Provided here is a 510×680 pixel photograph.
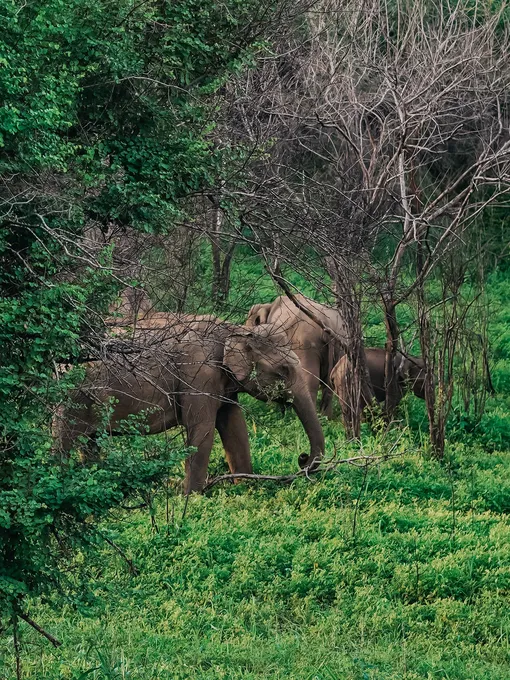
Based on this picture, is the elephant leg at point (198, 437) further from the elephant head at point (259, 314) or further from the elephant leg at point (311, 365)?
the elephant head at point (259, 314)

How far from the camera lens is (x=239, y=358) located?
11.0 metres

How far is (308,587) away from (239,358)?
298 centimetres

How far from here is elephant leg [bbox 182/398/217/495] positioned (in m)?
10.8

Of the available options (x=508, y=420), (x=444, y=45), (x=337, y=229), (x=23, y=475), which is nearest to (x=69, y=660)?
(x=23, y=475)

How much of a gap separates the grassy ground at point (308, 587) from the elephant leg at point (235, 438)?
34cm

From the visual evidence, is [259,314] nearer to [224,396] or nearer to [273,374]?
[273,374]

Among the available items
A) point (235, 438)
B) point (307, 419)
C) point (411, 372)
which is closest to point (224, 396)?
point (235, 438)

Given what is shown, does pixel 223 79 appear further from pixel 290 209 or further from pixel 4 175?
pixel 4 175

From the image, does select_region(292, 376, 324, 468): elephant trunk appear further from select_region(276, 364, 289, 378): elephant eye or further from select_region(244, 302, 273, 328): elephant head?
select_region(244, 302, 273, 328): elephant head

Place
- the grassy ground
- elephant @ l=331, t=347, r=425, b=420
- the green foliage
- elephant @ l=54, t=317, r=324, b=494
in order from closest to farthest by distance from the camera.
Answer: the green foliage → the grassy ground → elephant @ l=54, t=317, r=324, b=494 → elephant @ l=331, t=347, r=425, b=420

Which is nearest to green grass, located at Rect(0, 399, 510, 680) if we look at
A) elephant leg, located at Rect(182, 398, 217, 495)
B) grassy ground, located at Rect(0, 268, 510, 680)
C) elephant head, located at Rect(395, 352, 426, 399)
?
grassy ground, located at Rect(0, 268, 510, 680)

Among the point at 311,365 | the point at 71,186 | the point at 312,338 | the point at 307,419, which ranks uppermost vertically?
the point at 71,186

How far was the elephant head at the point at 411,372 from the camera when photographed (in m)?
13.1

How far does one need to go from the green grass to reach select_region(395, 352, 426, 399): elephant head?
2.10 meters
